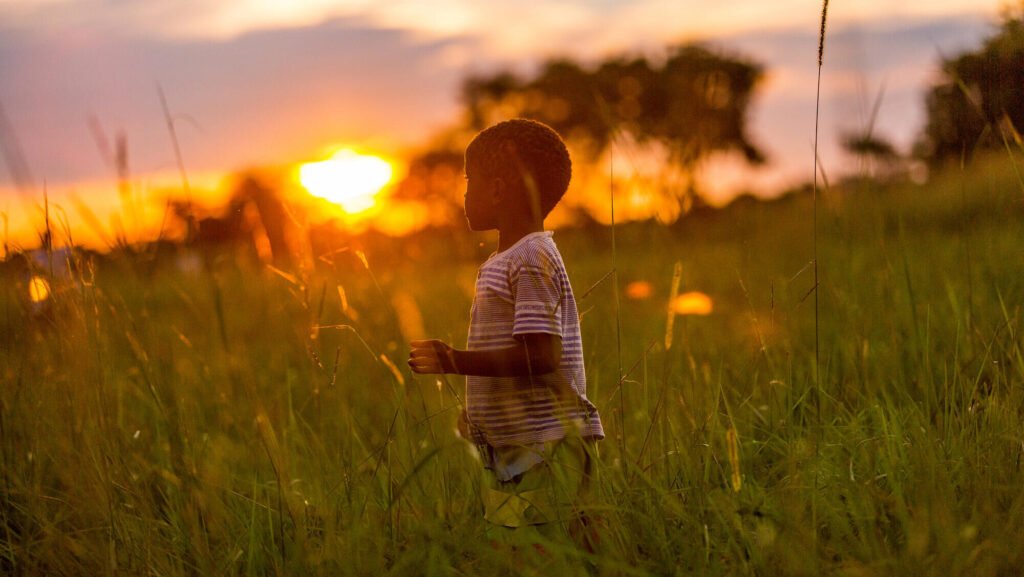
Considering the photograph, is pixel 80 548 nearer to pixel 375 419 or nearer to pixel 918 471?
pixel 375 419

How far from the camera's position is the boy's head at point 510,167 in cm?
182

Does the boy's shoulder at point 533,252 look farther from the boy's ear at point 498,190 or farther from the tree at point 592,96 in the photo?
the tree at point 592,96

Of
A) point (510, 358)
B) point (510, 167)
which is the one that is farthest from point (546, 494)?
point (510, 167)

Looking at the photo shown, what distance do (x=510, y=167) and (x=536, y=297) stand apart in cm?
30

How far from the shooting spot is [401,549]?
5.88 ft

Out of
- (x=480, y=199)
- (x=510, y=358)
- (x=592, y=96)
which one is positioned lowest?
(x=510, y=358)

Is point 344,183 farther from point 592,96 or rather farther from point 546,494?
point 592,96

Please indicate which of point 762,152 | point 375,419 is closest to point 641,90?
point 762,152

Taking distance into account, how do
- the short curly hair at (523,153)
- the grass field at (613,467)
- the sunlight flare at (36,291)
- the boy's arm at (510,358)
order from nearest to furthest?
the grass field at (613,467), the boy's arm at (510,358), the short curly hair at (523,153), the sunlight flare at (36,291)

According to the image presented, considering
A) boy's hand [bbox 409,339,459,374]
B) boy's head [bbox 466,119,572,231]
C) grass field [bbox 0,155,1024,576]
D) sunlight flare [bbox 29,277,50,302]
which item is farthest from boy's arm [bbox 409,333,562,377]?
sunlight flare [bbox 29,277,50,302]

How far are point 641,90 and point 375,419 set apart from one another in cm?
3063

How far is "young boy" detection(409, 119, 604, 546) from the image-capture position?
1707mm

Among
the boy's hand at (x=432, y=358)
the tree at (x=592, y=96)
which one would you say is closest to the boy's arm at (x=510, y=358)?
the boy's hand at (x=432, y=358)

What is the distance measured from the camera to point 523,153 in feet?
5.96
